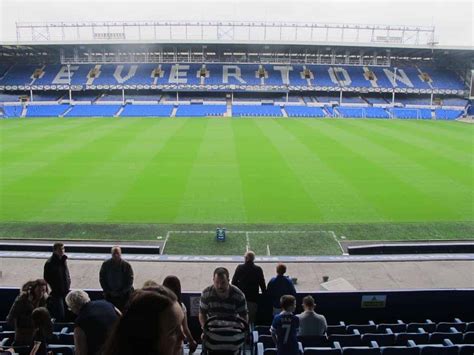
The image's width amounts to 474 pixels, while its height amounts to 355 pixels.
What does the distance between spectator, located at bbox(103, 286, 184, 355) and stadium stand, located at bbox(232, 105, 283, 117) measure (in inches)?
→ 2005

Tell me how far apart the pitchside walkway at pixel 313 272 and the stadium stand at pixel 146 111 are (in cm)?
4118

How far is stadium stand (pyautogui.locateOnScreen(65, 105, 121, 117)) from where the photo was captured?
51.3 meters

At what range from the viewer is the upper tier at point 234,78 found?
197ft

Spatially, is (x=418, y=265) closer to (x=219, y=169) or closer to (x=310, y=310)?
(x=310, y=310)

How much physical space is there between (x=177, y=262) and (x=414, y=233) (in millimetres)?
8132

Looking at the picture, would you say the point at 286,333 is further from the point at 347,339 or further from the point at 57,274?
the point at 57,274

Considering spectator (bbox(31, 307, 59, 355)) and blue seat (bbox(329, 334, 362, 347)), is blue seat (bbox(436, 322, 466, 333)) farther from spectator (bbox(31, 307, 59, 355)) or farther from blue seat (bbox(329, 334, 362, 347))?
spectator (bbox(31, 307, 59, 355))

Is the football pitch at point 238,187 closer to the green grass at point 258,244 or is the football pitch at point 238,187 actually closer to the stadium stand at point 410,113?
the green grass at point 258,244

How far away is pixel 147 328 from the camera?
154cm

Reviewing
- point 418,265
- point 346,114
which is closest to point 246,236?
point 418,265

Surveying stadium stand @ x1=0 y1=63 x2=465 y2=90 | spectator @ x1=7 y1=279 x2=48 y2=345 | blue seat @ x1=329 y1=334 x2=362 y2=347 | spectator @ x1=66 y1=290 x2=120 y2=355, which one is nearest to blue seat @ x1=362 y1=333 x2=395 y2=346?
blue seat @ x1=329 y1=334 x2=362 y2=347

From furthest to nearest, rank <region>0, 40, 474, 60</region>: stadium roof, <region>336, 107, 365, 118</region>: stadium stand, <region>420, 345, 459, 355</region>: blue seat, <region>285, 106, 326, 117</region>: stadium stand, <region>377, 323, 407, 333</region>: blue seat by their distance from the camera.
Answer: <region>0, 40, 474, 60</region>: stadium roof, <region>285, 106, 326, 117</region>: stadium stand, <region>336, 107, 365, 118</region>: stadium stand, <region>377, 323, 407, 333</region>: blue seat, <region>420, 345, 459, 355</region>: blue seat

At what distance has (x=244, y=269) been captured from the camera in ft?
21.8

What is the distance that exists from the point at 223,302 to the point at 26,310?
7.81ft
